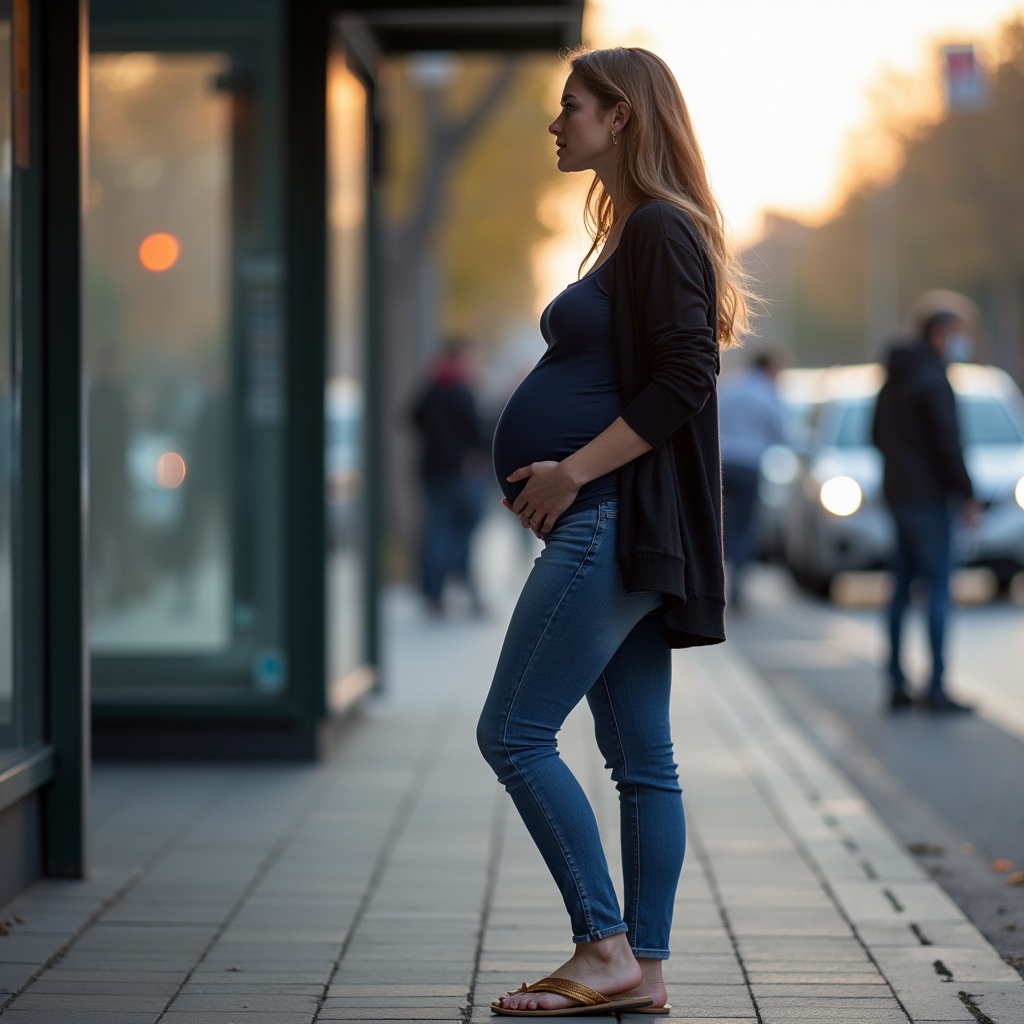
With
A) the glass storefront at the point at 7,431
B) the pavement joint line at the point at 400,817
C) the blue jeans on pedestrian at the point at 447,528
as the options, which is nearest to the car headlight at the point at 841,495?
the blue jeans on pedestrian at the point at 447,528

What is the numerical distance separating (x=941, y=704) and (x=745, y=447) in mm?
5271

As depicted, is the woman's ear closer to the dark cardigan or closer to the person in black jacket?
the dark cardigan

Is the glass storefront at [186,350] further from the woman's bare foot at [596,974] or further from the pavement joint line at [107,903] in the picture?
the woman's bare foot at [596,974]

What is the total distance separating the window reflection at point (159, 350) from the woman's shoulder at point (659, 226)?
4192mm

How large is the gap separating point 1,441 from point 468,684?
5197 mm

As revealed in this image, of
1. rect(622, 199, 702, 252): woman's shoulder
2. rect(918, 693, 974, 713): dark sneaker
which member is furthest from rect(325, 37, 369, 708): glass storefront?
rect(622, 199, 702, 252): woman's shoulder

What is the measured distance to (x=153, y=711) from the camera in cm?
699

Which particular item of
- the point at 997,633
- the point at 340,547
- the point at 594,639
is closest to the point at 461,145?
the point at 997,633

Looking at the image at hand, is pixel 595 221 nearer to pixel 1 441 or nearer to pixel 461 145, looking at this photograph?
pixel 1 441

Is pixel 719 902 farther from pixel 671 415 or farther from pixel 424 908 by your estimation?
pixel 671 415

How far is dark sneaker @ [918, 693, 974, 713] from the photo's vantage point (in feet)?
29.0

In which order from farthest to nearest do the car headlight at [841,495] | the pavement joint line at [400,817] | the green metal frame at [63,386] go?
1. the car headlight at [841,495]
2. the green metal frame at [63,386]
3. the pavement joint line at [400,817]

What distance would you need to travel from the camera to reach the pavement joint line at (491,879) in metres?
3.94

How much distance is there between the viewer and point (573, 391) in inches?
143
